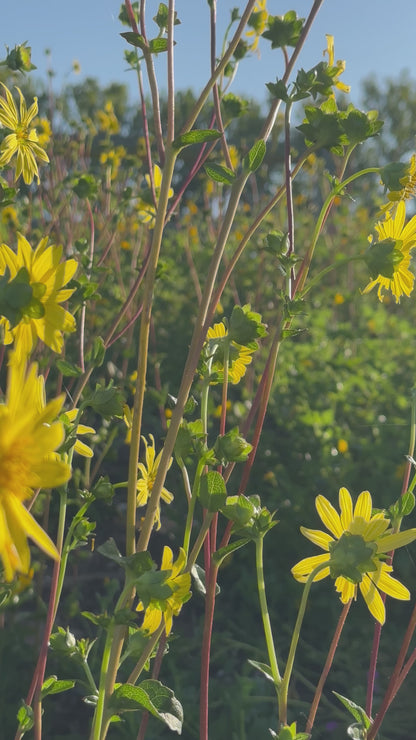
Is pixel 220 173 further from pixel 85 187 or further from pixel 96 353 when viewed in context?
pixel 85 187

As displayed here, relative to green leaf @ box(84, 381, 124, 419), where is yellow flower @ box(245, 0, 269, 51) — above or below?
above

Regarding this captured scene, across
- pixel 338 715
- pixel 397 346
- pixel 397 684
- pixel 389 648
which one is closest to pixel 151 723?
pixel 338 715

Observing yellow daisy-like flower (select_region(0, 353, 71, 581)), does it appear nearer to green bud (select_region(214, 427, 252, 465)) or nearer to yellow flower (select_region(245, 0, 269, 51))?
green bud (select_region(214, 427, 252, 465))

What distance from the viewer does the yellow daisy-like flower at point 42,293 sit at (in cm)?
54

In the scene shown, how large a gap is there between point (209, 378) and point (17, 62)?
0.68m

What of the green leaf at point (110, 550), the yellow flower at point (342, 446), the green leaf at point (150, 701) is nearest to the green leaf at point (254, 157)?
the green leaf at point (110, 550)

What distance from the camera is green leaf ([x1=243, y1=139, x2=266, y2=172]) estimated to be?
607mm

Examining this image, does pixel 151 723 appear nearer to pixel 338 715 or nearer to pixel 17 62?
pixel 338 715

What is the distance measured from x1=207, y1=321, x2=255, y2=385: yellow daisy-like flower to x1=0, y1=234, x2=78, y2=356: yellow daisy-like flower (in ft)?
0.70

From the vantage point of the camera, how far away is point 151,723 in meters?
1.37

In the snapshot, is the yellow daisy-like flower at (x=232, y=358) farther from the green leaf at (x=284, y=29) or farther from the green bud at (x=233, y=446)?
the green leaf at (x=284, y=29)

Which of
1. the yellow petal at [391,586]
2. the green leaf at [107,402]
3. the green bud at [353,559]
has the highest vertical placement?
the green leaf at [107,402]

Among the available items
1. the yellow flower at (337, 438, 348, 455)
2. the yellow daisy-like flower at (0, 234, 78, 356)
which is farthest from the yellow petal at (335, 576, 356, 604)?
the yellow flower at (337, 438, 348, 455)

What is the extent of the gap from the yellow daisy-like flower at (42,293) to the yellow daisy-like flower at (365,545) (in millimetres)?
279
